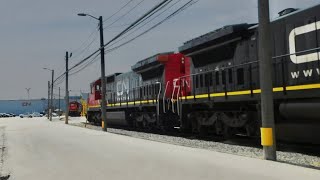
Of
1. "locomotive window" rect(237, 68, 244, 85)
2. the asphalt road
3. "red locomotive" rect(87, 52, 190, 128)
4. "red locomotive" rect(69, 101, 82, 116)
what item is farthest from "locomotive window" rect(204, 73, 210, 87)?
"red locomotive" rect(69, 101, 82, 116)

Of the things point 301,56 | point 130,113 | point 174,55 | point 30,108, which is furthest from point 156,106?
point 30,108

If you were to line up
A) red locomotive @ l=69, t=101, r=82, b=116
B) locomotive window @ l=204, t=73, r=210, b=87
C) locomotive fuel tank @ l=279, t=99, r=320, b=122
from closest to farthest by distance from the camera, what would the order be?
locomotive fuel tank @ l=279, t=99, r=320, b=122
locomotive window @ l=204, t=73, r=210, b=87
red locomotive @ l=69, t=101, r=82, b=116

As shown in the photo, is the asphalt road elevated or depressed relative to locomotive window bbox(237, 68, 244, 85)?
depressed

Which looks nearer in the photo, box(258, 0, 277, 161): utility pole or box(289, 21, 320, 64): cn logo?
box(258, 0, 277, 161): utility pole

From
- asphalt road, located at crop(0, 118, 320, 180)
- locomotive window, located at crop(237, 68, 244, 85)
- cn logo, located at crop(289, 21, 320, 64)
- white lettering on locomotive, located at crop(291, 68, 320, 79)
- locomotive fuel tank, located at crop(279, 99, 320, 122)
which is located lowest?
asphalt road, located at crop(0, 118, 320, 180)

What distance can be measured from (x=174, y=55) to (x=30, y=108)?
A: 136001mm

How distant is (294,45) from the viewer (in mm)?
13953

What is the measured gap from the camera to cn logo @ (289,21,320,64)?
42.9ft

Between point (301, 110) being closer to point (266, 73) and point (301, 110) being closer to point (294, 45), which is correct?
point (266, 73)

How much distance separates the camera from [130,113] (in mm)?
30969

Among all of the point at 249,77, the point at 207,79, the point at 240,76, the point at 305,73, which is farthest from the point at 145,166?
the point at 207,79

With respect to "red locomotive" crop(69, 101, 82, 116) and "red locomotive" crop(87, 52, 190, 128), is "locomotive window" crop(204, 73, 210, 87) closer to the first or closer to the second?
"red locomotive" crop(87, 52, 190, 128)

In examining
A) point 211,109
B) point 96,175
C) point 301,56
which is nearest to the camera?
point 96,175

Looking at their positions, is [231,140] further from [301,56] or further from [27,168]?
[27,168]
